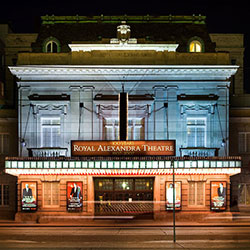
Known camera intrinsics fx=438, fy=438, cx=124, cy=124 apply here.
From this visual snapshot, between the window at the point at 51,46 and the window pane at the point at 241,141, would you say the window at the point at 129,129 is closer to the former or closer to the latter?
the window at the point at 51,46

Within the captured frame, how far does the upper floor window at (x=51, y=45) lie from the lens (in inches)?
1292

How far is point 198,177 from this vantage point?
3020 centimetres

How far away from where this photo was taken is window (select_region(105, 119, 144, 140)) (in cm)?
3123

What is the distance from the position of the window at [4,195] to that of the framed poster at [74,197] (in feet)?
19.3

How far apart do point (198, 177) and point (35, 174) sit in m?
11.2

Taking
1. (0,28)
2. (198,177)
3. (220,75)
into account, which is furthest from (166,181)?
(0,28)

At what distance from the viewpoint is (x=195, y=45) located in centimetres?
3278

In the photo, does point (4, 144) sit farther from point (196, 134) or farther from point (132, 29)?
point (196, 134)

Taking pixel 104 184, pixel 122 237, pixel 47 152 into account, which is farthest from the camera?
pixel 104 184

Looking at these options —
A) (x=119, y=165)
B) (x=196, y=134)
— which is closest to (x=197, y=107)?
(x=196, y=134)

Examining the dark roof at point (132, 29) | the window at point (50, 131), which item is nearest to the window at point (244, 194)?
the dark roof at point (132, 29)

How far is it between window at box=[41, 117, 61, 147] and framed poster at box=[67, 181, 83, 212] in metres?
3.20

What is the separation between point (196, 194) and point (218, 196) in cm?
150

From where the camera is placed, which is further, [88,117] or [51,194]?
[88,117]
